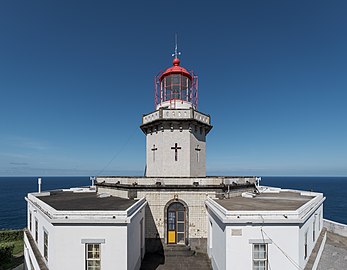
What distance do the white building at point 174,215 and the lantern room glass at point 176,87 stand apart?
8 cm

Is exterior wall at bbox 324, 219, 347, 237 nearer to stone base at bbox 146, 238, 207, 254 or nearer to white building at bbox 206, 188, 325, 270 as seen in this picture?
white building at bbox 206, 188, 325, 270

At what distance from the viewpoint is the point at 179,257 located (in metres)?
12.8

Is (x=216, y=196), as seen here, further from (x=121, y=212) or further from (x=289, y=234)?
(x=121, y=212)

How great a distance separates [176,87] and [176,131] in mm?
4154

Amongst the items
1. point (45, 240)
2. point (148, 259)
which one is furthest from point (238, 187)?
point (45, 240)

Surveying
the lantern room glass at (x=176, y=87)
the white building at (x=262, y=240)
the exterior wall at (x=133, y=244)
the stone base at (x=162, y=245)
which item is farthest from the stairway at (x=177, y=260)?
the lantern room glass at (x=176, y=87)

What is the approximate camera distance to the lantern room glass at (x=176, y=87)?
1780 cm

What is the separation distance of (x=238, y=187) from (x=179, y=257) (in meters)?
6.19

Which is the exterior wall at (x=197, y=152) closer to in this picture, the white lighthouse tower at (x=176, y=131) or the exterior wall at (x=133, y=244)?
the white lighthouse tower at (x=176, y=131)

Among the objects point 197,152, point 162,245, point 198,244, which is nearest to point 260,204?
point 198,244

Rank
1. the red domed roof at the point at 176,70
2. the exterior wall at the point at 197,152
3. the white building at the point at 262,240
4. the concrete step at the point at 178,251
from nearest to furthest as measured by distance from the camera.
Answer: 1. the white building at the point at 262,240
2. the concrete step at the point at 178,251
3. the exterior wall at the point at 197,152
4. the red domed roof at the point at 176,70

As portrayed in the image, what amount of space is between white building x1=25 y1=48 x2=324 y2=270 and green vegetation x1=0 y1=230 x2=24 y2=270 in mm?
3882

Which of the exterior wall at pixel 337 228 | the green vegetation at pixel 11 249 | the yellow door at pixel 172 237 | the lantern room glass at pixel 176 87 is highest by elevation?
the lantern room glass at pixel 176 87

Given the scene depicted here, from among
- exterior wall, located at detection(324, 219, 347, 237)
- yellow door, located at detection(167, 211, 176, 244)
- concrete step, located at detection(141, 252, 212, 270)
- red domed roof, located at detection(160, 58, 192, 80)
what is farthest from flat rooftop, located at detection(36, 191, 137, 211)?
exterior wall, located at detection(324, 219, 347, 237)
